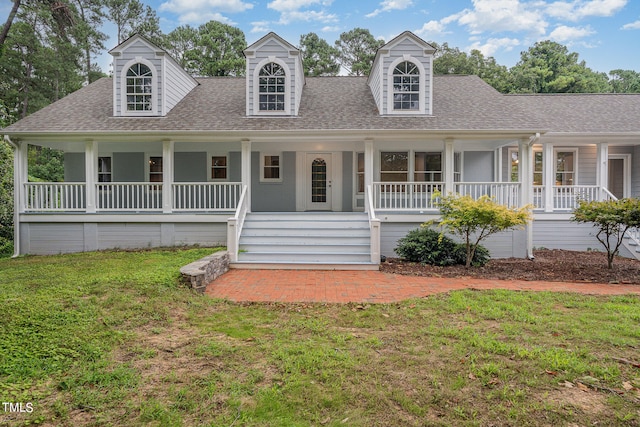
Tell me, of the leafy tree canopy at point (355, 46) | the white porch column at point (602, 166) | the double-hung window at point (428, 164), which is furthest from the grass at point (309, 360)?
the leafy tree canopy at point (355, 46)

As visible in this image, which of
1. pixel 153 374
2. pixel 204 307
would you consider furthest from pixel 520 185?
pixel 153 374

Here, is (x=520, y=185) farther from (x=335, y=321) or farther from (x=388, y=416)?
(x=388, y=416)

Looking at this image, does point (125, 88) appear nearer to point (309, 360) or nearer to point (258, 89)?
point (258, 89)

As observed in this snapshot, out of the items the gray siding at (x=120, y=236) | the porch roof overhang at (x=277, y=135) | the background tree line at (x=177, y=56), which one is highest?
the background tree line at (x=177, y=56)

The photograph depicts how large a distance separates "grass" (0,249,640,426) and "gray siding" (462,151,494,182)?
7.32 m

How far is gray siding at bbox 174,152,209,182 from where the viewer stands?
12.0 m

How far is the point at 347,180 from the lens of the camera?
12.0m

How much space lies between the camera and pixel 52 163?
20.5 metres

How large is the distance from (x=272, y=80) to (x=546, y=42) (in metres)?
24.1

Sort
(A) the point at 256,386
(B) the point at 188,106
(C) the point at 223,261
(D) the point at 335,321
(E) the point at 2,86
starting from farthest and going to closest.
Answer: (E) the point at 2,86, (B) the point at 188,106, (C) the point at 223,261, (D) the point at 335,321, (A) the point at 256,386

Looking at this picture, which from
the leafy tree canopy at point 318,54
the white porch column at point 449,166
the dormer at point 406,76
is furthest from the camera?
the leafy tree canopy at point 318,54

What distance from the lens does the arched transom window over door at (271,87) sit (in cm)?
1067

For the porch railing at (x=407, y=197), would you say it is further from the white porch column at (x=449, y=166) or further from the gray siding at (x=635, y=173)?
the gray siding at (x=635, y=173)

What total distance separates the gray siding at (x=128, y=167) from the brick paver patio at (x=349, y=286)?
6.94 meters
